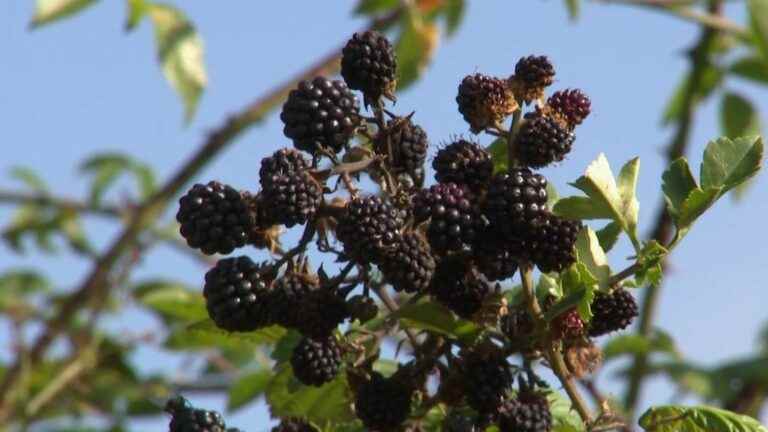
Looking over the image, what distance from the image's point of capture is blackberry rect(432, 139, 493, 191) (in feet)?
8.11

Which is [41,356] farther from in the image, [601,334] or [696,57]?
[601,334]

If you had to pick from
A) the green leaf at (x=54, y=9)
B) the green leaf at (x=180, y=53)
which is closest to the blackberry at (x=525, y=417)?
the green leaf at (x=180, y=53)

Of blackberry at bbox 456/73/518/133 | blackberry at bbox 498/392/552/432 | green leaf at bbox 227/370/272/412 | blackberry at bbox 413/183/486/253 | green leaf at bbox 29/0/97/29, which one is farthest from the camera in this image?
→ green leaf at bbox 29/0/97/29

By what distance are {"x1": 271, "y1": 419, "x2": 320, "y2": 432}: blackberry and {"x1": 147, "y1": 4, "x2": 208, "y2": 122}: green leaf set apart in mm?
2242

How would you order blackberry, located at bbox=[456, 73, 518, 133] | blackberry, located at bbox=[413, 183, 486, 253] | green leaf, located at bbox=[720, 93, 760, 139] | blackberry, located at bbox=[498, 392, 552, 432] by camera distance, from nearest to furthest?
blackberry, located at bbox=[413, 183, 486, 253] → blackberry, located at bbox=[498, 392, 552, 432] → blackberry, located at bbox=[456, 73, 518, 133] → green leaf, located at bbox=[720, 93, 760, 139]

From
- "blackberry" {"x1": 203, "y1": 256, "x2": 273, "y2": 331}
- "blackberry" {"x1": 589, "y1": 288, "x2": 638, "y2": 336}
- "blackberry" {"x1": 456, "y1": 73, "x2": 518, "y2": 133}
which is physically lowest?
"blackberry" {"x1": 589, "y1": 288, "x2": 638, "y2": 336}

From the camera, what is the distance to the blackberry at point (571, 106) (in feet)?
8.60

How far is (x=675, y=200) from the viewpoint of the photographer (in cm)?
254

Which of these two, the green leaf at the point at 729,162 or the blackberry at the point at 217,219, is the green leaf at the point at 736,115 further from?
the blackberry at the point at 217,219

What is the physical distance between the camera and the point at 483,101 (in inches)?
101

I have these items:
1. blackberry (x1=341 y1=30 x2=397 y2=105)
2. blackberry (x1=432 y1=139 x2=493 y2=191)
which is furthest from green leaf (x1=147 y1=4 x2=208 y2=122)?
blackberry (x1=432 y1=139 x2=493 y2=191)

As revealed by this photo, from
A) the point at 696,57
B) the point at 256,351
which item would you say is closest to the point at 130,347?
the point at 256,351

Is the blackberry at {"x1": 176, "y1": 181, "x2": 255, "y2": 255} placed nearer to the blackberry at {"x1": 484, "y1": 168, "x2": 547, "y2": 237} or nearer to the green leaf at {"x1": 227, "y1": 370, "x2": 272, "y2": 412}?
the blackberry at {"x1": 484, "y1": 168, "x2": 547, "y2": 237}

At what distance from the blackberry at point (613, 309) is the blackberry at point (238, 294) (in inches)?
20.1
